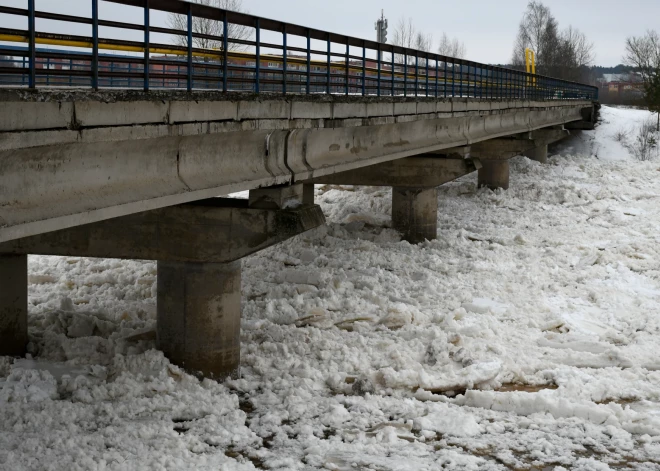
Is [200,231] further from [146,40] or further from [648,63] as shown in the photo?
[648,63]

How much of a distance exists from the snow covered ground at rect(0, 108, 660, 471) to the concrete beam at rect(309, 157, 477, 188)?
57.4 inches

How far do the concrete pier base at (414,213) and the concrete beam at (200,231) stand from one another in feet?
34.2

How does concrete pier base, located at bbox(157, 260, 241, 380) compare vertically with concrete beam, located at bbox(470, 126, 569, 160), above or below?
below

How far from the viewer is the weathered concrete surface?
684 cm

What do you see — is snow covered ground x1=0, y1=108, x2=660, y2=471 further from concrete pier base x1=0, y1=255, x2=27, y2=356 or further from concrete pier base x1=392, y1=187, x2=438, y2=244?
concrete pier base x1=392, y1=187, x2=438, y2=244

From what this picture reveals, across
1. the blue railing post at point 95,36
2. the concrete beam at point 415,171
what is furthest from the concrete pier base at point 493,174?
the blue railing post at point 95,36

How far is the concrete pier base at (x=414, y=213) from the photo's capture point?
21.6 meters

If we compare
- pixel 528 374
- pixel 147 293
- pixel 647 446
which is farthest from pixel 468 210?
pixel 647 446

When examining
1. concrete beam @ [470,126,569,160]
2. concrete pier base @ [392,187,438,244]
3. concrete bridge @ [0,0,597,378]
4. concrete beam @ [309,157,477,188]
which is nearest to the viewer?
concrete bridge @ [0,0,597,378]

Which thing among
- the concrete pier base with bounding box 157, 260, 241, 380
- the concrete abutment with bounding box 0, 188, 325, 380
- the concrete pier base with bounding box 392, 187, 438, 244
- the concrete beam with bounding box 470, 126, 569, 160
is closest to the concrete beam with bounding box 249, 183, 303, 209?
the concrete abutment with bounding box 0, 188, 325, 380

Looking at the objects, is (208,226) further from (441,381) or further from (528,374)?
(528,374)

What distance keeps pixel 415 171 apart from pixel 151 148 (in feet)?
43.3

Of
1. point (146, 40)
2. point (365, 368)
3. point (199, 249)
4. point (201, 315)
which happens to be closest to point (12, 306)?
point (201, 315)

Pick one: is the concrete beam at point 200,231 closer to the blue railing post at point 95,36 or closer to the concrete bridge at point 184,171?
the concrete bridge at point 184,171
